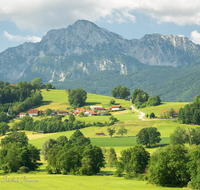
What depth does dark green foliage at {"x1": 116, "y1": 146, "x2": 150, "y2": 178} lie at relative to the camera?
185 feet

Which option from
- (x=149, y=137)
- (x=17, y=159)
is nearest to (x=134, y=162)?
(x=17, y=159)

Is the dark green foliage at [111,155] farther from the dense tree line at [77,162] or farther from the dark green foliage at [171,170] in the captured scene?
the dark green foliage at [171,170]

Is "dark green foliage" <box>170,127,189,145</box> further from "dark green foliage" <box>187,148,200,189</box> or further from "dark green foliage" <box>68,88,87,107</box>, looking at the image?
"dark green foliage" <box>68,88,87,107</box>

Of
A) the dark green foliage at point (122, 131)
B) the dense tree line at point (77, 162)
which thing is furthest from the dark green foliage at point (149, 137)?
the dense tree line at point (77, 162)

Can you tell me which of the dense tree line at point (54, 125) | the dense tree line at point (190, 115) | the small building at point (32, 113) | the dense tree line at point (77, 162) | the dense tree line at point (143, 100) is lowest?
the dense tree line at point (77, 162)

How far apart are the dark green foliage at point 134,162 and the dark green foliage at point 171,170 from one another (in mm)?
7447

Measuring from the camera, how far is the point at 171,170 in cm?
4772

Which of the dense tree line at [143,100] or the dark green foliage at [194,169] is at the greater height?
the dense tree line at [143,100]

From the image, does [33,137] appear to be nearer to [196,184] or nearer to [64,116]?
[64,116]

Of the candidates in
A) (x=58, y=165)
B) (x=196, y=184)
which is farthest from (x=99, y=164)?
(x=196, y=184)

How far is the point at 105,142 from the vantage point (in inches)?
3937

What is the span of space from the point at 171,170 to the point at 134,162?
10460mm

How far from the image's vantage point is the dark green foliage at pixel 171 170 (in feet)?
153

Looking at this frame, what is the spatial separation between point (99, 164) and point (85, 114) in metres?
101
